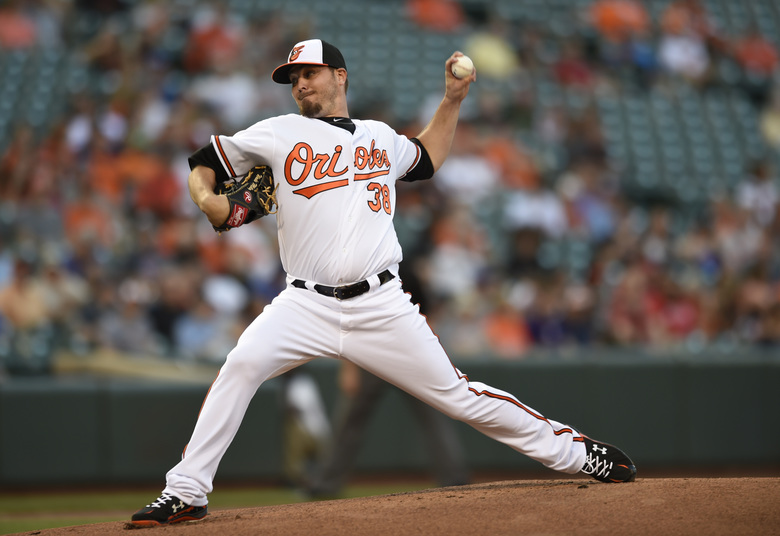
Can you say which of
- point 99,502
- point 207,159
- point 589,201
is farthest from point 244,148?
point 589,201

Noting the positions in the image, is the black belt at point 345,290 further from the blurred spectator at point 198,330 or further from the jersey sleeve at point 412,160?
the blurred spectator at point 198,330

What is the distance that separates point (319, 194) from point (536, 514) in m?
1.41

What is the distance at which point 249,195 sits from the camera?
141 inches

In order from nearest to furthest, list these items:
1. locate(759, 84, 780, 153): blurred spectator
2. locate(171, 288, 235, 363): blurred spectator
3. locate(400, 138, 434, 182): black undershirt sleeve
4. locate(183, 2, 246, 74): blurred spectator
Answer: locate(400, 138, 434, 182): black undershirt sleeve → locate(171, 288, 235, 363): blurred spectator → locate(183, 2, 246, 74): blurred spectator → locate(759, 84, 780, 153): blurred spectator

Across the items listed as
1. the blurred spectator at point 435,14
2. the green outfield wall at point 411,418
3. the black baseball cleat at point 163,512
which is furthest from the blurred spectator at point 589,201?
the black baseball cleat at point 163,512

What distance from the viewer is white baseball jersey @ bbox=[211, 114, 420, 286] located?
12.0 feet

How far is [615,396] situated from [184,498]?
5.25 meters

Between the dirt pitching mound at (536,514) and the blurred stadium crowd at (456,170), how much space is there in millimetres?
2239

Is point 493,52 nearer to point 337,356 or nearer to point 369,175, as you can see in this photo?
point 369,175

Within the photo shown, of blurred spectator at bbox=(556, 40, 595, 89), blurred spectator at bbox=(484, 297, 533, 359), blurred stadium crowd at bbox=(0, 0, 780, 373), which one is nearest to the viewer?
blurred stadium crowd at bbox=(0, 0, 780, 373)

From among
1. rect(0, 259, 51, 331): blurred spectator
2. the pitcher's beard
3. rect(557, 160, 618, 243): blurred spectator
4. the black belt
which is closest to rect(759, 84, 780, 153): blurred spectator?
rect(557, 160, 618, 243): blurred spectator

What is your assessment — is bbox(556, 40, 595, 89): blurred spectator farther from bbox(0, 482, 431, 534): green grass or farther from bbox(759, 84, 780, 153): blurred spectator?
bbox(0, 482, 431, 534): green grass

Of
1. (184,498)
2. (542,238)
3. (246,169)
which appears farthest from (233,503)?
(542,238)

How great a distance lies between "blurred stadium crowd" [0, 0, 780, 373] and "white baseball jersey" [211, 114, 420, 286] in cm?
224
